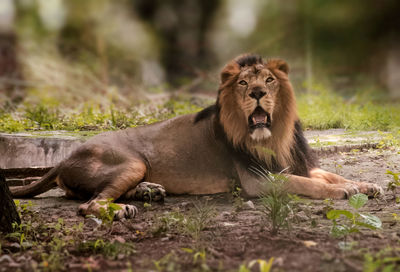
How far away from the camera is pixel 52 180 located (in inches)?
130

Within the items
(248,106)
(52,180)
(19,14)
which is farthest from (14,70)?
(248,106)

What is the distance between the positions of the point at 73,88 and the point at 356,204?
26.0ft

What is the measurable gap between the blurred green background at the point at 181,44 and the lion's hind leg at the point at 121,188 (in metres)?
5.35

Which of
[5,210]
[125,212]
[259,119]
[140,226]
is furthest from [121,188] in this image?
[259,119]

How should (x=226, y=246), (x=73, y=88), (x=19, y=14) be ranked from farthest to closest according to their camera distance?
(x=19, y=14) → (x=73, y=88) → (x=226, y=246)

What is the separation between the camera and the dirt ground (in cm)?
173

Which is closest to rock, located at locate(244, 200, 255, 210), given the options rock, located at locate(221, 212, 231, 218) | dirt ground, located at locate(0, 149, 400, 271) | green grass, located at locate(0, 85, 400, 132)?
dirt ground, located at locate(0, 149, 400, 271)

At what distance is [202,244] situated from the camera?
1.98 metres

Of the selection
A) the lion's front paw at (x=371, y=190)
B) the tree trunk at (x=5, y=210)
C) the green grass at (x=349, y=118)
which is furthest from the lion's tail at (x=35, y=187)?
the green grass at (x=349, y=118)

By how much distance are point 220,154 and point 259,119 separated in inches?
17.3

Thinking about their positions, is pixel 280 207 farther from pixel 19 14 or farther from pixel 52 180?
pixel 19 14

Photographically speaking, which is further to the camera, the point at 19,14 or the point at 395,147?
the point at 19,14

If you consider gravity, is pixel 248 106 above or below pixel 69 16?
below

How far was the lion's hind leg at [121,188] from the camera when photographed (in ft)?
9.00
